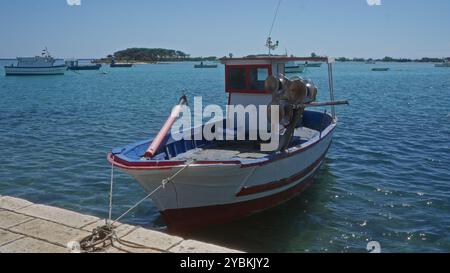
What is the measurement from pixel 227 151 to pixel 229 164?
320cm

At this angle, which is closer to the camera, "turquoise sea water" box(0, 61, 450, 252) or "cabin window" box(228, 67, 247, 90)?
"turquoise sea water" box(0, 61, 450, 252)

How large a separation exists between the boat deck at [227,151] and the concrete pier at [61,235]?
425cm

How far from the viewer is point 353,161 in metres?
16.2

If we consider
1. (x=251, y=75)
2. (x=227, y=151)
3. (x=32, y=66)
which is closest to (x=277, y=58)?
(x=251, y=75)

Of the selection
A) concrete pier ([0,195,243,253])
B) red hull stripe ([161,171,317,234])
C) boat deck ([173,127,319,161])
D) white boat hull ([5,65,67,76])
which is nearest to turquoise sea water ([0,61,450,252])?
red hull stripe ([161,171,317,234])

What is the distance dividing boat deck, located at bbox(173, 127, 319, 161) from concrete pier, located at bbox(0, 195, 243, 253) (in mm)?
4247

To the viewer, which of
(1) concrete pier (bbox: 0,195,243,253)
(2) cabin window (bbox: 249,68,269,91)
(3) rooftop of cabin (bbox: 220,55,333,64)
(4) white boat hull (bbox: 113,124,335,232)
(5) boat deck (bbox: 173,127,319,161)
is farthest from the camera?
(2) cabin window (bbox: 249,68,269,91)

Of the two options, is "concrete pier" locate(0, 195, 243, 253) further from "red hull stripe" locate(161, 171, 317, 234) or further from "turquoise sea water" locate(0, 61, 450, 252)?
"turquoise sea water" locate(0, 61, 450, 252)

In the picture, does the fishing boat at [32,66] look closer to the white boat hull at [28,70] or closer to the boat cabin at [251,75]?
the white boat hull at [28,70]

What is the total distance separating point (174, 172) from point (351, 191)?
674cm

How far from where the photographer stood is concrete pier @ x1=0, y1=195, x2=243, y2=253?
5793 mm

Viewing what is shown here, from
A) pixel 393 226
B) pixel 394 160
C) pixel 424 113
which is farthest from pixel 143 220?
pixel 424 113
